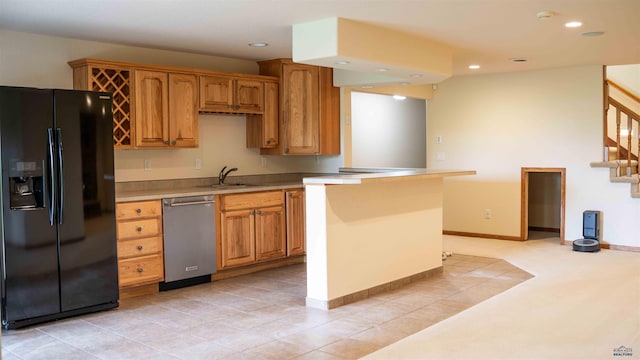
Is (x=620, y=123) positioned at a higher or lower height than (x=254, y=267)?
higher

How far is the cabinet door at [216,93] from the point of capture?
547cm

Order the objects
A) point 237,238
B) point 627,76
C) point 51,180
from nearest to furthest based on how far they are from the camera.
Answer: point 51,180
point 237,238
point 627,76

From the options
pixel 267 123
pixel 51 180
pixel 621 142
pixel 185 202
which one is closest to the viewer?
pixel 51 180

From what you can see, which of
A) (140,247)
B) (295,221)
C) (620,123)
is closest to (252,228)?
(295,221)

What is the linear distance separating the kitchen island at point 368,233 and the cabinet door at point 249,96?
5.37 feet

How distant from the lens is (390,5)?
3.76 m

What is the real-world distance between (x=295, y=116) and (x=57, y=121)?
270 centimetres

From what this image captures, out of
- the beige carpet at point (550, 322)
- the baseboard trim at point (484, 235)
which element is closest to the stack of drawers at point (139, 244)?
the beige carpet at point (550, 322)

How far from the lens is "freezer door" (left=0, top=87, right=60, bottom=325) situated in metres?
3.86

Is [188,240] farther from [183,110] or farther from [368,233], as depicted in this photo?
[368,233]

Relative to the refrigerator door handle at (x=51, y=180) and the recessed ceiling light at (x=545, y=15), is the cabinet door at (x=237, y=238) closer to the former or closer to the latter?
the refrigerator door handle at (x=51, y=180)

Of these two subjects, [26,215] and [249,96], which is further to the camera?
[249,96]

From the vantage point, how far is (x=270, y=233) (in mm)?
5711

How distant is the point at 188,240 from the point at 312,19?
2.25 metres
